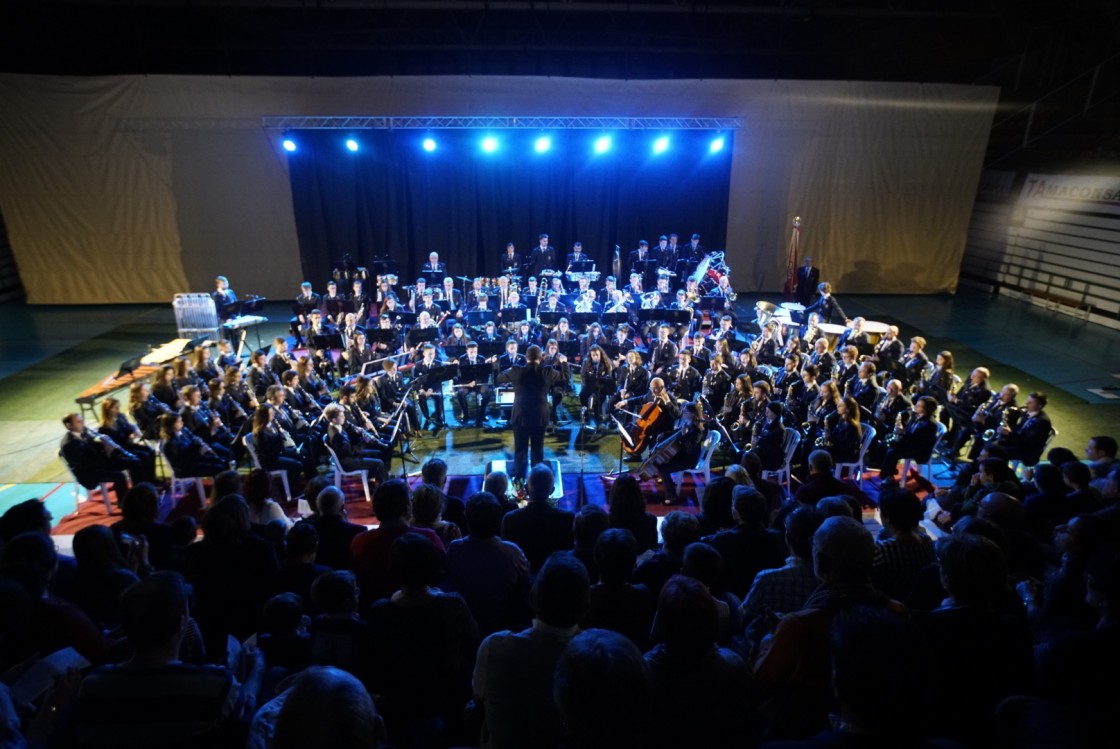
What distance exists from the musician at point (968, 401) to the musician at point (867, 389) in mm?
960

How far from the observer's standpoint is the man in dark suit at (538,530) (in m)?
4.52

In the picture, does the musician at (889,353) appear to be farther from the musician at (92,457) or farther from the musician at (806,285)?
the musician at (92,457)

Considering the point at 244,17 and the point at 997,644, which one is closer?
the point at 997,644

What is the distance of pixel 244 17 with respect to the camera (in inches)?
675

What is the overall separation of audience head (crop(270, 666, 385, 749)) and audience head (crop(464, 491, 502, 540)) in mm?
1933

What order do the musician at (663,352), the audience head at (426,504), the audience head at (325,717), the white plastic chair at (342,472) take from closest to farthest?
the audience head at (325,717)
the audience head at (426,504)
the white plastic chair at (342,472)
the musician at (663,352)

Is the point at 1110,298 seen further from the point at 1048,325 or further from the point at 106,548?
the point at 106,548

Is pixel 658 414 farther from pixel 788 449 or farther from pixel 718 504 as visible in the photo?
pixel 718 504

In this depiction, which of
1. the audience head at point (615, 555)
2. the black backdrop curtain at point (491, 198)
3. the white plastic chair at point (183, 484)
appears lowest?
the white plastic chair at point (183, 484)

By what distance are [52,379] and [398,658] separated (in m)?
12.9

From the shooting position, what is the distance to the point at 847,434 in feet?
25.5

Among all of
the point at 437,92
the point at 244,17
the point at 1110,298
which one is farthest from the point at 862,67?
the point at 244,17

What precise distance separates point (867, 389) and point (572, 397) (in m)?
4.72

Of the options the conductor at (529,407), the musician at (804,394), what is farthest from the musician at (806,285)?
the conductor at (529,407)
